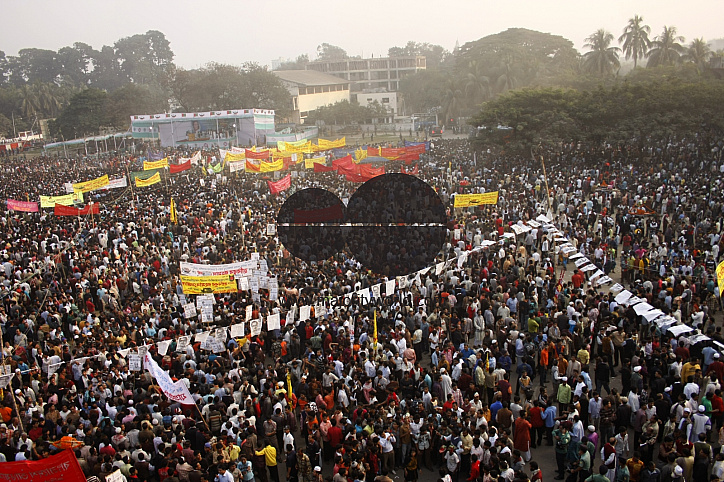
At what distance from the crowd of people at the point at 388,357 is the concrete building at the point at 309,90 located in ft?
169

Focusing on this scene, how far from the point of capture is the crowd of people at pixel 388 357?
7.45 m

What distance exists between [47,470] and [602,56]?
49.4m

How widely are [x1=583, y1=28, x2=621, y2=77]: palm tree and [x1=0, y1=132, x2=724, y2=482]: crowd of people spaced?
31270mm

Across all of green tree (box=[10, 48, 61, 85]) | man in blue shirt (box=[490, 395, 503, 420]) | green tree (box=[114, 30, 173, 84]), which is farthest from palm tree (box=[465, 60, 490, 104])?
green tree (box=[10, 48, 61, 85])

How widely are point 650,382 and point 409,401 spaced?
3.73 m

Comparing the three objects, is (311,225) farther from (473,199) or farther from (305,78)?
(305,78)

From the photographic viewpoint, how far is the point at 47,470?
5.90 m

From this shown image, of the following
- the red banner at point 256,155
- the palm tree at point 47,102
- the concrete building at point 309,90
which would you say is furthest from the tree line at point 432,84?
the red banner at point 256,155

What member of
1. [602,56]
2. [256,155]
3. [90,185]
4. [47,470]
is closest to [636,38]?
[602,56]

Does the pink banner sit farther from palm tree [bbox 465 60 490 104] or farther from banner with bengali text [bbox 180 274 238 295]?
palm tree [bbox 465 60 490 104]

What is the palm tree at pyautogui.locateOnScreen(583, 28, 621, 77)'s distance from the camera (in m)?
46.9

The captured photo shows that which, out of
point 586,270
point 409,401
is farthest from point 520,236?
point 409,401

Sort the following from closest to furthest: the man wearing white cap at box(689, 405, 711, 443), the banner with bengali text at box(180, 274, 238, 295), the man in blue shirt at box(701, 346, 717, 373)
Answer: the man wearing white cap at box(689, 405, 711, 443)
the man in blue shirt at box(701, 346, 717, 373)
the banner with bengali text at box(180, 274, 238, 295)

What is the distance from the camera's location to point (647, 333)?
35.1 feet
